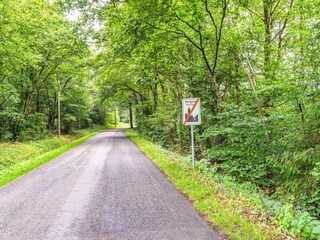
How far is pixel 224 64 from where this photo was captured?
9.11 meters

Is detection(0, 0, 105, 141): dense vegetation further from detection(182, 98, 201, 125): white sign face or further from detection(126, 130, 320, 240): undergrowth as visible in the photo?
detection(126, 130, 320, 240): undergrowth

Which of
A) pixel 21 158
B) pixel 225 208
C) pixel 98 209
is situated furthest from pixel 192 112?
pixel 21 158

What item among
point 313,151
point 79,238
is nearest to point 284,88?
point 313,151

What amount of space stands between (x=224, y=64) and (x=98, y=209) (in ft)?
23.9

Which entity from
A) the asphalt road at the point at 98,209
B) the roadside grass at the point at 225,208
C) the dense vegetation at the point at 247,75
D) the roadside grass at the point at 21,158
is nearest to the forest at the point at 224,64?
the dense vegetation at the point at 247,75

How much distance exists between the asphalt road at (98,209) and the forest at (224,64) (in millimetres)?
1937

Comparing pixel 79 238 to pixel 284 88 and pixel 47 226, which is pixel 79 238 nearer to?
pixel 47 226

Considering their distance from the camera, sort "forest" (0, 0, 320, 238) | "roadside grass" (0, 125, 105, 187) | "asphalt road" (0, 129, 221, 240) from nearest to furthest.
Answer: "asphalt road" (0, 129, 221, 240), "forest" (0, 0, 320, 238), "roadside grass" (0, 125, 105, 187)

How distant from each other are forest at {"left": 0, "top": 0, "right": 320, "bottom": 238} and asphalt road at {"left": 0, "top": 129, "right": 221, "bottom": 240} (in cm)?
194

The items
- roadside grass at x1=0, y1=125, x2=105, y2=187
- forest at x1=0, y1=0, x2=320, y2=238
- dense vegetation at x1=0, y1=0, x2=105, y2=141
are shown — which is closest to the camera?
forest at x1=0, y1=0, x2=320, y2=238

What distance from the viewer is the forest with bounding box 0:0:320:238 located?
6.11 metres

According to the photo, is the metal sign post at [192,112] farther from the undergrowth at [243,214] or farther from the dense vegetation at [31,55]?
the dense vegetation at [31,55]

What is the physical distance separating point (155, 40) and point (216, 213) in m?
5.88

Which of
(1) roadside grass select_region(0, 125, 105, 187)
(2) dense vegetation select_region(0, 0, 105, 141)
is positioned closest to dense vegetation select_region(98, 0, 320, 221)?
Answer: (2) dense vegetation select_region(0, 0, 105, 141)
